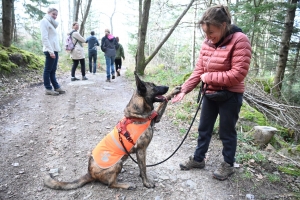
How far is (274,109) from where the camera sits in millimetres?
6664

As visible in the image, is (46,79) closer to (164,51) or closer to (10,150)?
(10,150)

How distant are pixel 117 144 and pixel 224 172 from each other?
183cm

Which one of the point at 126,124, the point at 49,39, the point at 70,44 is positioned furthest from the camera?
the point at 70,44

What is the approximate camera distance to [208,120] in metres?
3.21

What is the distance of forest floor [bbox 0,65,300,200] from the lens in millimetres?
2971

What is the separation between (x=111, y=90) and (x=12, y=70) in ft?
14.7

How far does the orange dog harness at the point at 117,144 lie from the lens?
9.39ft

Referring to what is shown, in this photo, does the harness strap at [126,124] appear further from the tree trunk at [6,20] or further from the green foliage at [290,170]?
the tree trunk at [6,20]

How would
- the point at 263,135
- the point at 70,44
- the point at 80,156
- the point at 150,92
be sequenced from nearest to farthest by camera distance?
1. the point at 150,92
2. the point at 80,156
3. the point at 263,135
4. the point at 70,44

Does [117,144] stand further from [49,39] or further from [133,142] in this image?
[49,39]

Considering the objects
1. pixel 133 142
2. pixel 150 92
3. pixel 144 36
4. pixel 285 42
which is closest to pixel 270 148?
pixel 150 92

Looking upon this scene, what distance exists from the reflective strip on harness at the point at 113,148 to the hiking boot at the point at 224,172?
145 cm

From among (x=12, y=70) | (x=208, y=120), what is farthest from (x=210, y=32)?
(x=12, y=70)

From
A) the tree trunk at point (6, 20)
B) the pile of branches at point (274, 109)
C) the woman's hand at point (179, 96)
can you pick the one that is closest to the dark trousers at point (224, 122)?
the woman's hand at point (179, 96)
